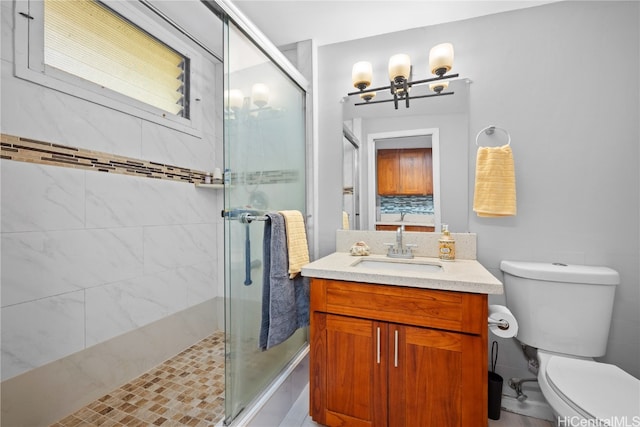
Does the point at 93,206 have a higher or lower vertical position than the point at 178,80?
lower

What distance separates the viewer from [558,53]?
4.90 ft

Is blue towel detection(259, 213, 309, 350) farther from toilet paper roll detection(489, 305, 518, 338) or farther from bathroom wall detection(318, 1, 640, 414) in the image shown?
bathroom wall detection(318, 1, 640, 414)

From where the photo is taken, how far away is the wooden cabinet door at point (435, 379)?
1107 millimetres

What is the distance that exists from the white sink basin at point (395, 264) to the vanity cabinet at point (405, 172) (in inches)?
16.6

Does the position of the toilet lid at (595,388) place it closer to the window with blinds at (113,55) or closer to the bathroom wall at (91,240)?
the bathroom wall at (91,240)

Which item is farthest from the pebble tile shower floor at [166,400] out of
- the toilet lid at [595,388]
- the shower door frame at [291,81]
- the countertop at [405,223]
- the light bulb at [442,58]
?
the light bulb at [442,58]

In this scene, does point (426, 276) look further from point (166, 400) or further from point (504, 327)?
point (166, 400)

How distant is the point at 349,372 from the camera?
1.28 metres

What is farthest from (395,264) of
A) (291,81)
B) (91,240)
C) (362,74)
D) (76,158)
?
(76,158)

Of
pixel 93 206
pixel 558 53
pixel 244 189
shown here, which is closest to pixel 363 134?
pixel 244 189

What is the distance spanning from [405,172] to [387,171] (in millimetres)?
109

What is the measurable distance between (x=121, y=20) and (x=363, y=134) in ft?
5.50

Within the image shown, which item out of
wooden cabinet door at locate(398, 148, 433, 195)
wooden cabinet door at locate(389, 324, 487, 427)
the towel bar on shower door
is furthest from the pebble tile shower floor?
wooden cabinet door at locate(398, 148, 433, 195)

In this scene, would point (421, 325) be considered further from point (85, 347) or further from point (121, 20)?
point (121, 20)
